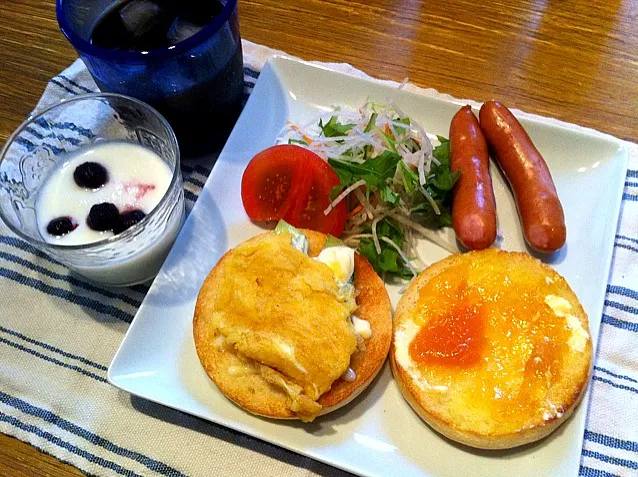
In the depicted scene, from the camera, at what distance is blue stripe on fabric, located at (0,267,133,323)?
2729 mm

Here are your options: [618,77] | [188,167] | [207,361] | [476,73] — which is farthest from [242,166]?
[618,77]

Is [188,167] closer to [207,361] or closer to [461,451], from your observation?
[207,361]

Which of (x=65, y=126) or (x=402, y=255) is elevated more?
(x=65, y=126)

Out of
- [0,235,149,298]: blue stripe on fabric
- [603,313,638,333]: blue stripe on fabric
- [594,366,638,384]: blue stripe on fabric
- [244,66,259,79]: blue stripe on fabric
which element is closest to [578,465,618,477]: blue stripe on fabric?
[594,366,638,384]: blue stripe on fabric

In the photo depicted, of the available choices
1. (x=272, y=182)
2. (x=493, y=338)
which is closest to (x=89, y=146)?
(x=272, y=182)

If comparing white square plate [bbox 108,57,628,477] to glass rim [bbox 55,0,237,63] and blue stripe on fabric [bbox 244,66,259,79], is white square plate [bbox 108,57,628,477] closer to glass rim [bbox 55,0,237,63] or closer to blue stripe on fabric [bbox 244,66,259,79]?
blue stripe on fabric [bbox 244,66,259,79]

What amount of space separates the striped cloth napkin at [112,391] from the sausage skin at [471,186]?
→ 2.26 ft

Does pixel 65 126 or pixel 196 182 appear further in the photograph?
pixel 196 182

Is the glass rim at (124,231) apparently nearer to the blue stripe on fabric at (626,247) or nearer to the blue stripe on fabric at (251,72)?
the blue stripe on fabric at (251,72)

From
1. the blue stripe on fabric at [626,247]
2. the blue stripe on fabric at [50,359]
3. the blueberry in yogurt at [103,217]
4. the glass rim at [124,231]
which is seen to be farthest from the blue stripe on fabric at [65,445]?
the blue stripe on fabric at [626,247]

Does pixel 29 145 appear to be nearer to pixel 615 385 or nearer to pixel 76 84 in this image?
pixel 76 84

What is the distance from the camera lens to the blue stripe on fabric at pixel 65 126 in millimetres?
2855

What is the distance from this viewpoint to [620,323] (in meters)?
2.59

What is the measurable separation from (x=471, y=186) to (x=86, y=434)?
1998 mm
